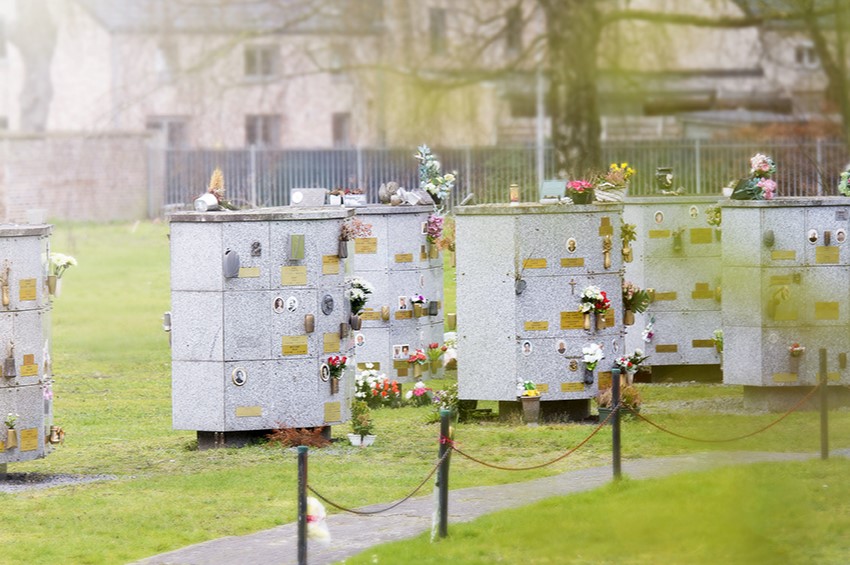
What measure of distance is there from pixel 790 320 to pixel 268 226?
13.4 meters

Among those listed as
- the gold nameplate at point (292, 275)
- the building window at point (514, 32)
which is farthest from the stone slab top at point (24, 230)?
the building window at point (514, 32)

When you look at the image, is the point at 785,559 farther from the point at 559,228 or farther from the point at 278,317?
the point at 559,228

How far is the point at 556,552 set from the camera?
9.43 feet

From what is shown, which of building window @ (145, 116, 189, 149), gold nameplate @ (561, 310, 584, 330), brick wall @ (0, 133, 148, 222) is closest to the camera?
gold nameplate @ (561, 310, 584, 330)

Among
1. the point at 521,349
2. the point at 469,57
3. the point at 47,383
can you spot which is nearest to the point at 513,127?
the point at 469,57

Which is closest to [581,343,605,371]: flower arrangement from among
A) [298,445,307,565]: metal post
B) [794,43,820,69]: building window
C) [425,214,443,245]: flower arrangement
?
[425,214,443,245]: flower arrangement

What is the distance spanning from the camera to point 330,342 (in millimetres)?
16188

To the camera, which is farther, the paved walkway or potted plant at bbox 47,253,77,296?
potted plant at bbox 47,253,77,296

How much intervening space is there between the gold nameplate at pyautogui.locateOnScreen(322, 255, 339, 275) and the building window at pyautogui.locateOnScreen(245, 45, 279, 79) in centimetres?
1950

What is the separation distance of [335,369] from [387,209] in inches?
202

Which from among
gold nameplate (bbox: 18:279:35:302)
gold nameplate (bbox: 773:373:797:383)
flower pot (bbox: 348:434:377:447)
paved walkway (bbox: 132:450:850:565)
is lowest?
paved walkway (bbox: 132:450:850:565)

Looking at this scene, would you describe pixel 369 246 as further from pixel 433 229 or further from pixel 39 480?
pixel 39 480

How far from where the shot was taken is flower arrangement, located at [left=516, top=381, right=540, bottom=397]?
57.5 feet

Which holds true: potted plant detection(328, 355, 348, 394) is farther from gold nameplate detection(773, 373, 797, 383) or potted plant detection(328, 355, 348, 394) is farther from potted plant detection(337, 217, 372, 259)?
gold nameplate detection(773, 373, 797, 383)
